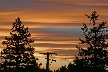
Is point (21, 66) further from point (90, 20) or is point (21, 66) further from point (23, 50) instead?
point (90, 20)

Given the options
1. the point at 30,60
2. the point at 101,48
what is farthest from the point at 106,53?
the point at 30,60

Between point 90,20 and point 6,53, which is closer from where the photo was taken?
point 90,20

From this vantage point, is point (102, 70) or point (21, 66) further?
point (21, 66)

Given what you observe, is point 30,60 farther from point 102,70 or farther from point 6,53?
point 102,70

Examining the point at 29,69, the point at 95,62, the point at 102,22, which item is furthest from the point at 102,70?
the point at 29,69

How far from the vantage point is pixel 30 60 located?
3310 inches

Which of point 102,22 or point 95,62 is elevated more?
point 102,22

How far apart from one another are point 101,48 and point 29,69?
1274 cm

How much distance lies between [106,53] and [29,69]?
1290 centimetres

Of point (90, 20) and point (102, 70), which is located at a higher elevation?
point (90, 20)

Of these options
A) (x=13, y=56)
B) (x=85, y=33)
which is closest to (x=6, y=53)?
(x=13, y=56)

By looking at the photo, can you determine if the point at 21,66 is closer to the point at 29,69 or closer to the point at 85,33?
the point at 29,69

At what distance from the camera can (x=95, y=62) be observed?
75250 mm

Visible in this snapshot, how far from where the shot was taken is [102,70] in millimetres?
75438
